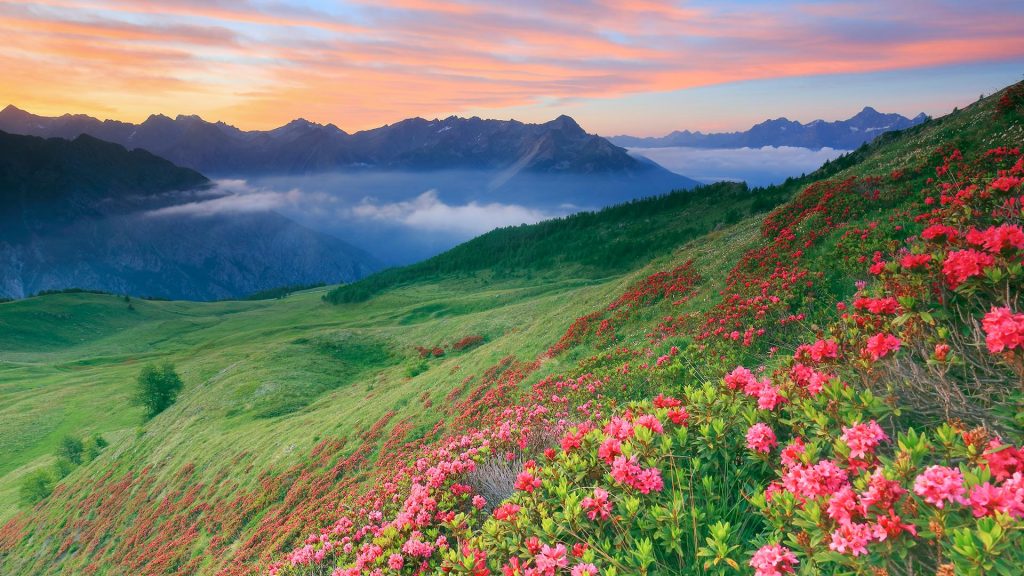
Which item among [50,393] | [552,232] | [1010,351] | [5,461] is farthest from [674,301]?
[552,232]

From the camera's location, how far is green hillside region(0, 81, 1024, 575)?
5172 millimetres

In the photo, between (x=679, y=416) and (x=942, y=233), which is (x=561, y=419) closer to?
(x=679, y=416)

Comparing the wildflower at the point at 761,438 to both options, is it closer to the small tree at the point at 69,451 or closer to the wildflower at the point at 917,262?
the wildflower at the point at 917,262

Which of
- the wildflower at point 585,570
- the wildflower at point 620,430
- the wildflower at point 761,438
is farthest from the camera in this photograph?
the wildflower at point 620,430

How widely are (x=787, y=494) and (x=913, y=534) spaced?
89 cm

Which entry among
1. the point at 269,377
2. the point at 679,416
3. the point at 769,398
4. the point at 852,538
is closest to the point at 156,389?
the point at 269,377

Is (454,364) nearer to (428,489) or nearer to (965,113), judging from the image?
(428,489)

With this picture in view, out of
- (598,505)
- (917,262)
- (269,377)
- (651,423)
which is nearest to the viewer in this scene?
(598,505)

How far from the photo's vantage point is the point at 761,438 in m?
5.13

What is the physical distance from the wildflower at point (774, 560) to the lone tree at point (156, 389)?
76.8 meters

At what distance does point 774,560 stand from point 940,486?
1.32 metres

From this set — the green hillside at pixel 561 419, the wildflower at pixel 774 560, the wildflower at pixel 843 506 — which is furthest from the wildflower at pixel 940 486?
the wildflower at pixel 774 560

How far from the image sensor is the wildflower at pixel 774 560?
3.86m

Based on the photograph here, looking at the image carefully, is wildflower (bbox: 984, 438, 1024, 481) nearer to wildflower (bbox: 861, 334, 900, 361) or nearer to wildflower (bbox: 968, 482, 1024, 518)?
wildflower (bbox: 968, 482, 1024, 518)
